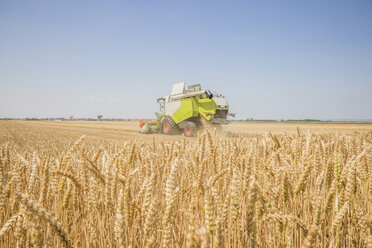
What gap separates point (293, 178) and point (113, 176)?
1302 mm

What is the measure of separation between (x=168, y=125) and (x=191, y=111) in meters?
2.00

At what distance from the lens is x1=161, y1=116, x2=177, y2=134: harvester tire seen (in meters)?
13.2

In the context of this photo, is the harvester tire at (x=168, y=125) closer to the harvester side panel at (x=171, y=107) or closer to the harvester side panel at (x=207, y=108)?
the harvester side panel at (x=171, y=107)

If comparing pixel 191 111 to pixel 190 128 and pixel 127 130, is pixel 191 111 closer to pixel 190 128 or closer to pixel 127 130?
pixel 190 128

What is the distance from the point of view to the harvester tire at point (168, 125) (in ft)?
43.4

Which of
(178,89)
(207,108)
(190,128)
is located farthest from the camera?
(178,89)

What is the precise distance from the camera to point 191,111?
12.2m

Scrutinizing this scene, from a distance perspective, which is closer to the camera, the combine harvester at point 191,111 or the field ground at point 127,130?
the field ground at point 127,130

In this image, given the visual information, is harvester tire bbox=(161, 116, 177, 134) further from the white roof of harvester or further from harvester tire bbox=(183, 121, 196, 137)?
the white roof of harvester

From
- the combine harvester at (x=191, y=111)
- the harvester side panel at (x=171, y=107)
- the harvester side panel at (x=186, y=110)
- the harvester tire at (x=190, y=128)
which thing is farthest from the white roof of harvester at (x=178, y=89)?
the harvester tire at (x=190, y=128)

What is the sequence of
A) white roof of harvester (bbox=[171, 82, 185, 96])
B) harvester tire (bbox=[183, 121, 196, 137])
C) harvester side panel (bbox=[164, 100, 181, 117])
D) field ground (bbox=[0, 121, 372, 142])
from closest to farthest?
field ground (bbox=[0, 121, 372, 142]) < harvester tire (bbox=[183, 121, 196, 137]) < harvester side panel (bbox=[164, 100, 181, 117]) < white roof of harvester (bbox=[171, 82, 185, 96])

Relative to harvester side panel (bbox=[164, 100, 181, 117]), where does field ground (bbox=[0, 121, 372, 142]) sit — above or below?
below

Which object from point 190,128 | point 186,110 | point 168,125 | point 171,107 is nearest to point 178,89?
point 171,107

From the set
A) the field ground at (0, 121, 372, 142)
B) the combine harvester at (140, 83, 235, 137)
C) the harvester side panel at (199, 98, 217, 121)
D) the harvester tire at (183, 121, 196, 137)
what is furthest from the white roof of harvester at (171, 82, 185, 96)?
the field ground at (0, 121, 372, 142)
